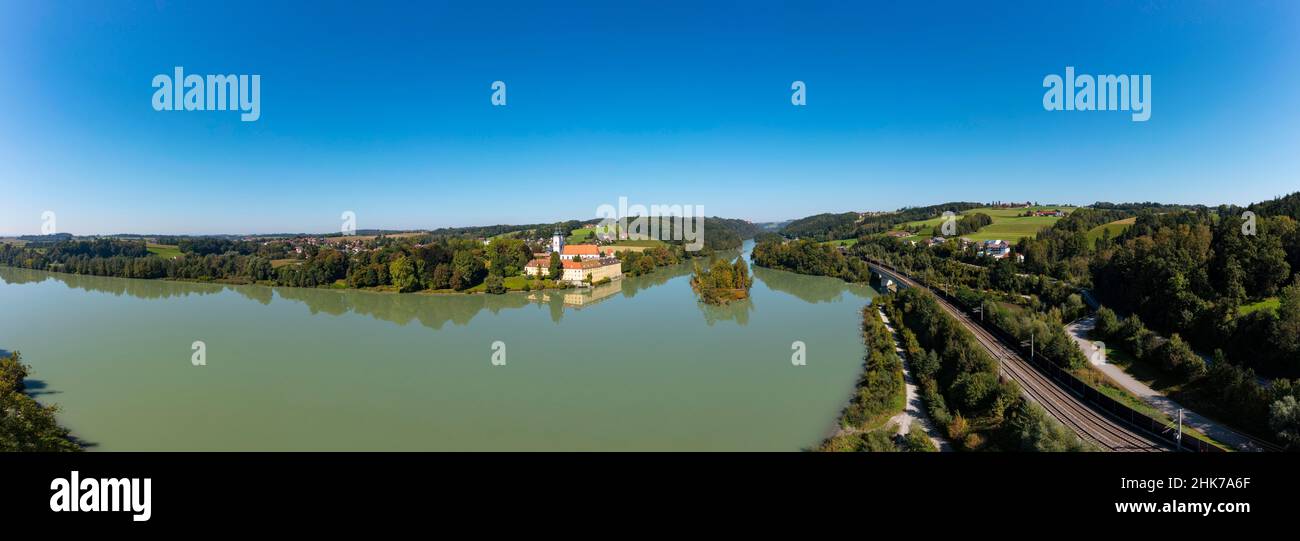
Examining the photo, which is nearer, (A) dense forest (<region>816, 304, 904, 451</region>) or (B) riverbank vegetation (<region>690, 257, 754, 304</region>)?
(A) dense forest (<region>816, 304, 904, 451</region>)

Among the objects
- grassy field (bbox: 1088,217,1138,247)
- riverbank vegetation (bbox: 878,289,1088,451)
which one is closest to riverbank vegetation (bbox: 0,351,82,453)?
riverbank vegetation (bbox: 878,289,1088,451)

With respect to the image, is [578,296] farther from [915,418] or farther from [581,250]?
[915,418]

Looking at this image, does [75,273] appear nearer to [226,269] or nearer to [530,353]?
[226,269]

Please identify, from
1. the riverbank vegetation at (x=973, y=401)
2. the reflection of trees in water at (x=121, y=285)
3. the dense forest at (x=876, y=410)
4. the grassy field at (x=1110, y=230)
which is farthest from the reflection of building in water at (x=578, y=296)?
the grassy field at (x=1110, y=230)

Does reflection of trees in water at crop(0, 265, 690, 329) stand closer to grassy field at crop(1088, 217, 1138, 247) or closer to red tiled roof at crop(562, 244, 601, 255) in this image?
red tiled roof at crop(562, 244, 601, 255)
